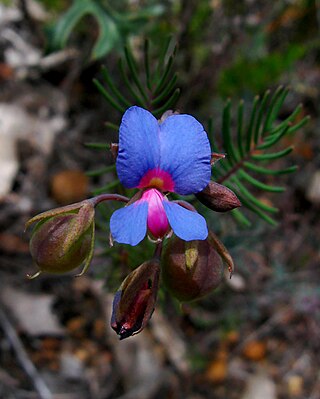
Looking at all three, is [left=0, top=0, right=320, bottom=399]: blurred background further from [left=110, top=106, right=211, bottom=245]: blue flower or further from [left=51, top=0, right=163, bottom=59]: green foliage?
[left=110, top=106, right=211, bottom=245]: blue flower

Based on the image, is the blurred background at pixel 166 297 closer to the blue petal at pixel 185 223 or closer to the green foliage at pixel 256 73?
the green foliage at pixel 256 73

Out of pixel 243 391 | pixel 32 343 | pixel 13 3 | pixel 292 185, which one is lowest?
pixel 243 391

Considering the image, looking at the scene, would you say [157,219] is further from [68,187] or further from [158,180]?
[68,187]

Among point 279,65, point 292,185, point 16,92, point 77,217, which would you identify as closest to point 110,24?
point 279,65

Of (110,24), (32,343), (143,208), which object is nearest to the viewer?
(143,208)

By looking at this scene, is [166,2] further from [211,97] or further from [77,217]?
[77,217]

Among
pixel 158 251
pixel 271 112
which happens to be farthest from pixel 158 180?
pixel 271 112

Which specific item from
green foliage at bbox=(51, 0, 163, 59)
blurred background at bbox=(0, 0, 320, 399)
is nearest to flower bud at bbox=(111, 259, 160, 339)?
blurred background at bbox=(0, 0, 320, 399)
